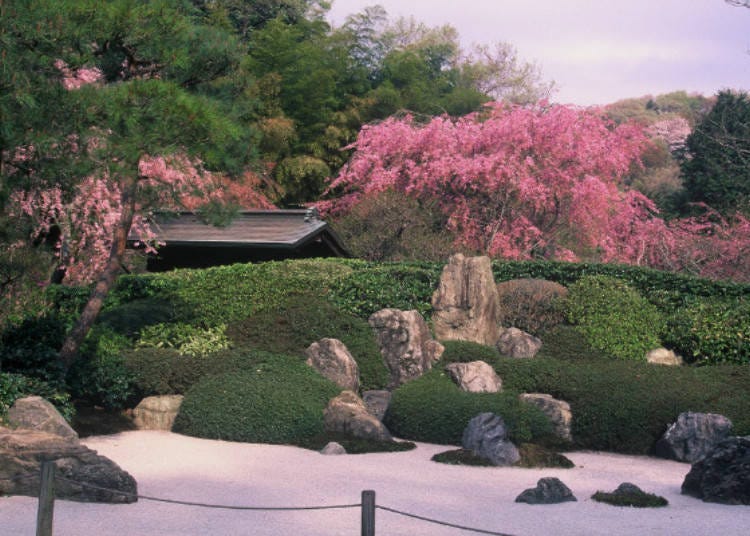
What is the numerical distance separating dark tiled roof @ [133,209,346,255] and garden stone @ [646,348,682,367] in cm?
734

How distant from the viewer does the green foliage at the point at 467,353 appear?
13938 millimetres

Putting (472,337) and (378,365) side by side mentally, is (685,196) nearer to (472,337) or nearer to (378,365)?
(472,337)

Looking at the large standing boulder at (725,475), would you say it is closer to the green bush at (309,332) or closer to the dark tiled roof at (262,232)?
the green bush at (309,332)

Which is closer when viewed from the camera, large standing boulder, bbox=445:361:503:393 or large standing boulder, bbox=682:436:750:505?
large standing boulder, bbox=682:436:750:505

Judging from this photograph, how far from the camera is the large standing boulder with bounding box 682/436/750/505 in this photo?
27.6 feet

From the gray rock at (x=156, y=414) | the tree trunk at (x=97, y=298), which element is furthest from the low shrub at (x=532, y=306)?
the tree trunk at (x=97, y=298)

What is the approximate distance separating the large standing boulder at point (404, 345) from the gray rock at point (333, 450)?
328cm

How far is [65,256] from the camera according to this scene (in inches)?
703

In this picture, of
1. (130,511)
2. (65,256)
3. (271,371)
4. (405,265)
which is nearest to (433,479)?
(130,511)

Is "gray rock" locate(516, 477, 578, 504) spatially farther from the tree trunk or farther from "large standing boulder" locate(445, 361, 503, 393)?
the tree trunk

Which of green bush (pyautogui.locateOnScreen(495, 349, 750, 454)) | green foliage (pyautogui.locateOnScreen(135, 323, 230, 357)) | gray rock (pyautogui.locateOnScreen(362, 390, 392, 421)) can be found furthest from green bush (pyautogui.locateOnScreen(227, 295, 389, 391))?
green bush (pyautogui.locateOnScreen(495, 349, 750, 454))

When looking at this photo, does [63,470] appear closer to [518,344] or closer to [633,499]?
[633,499]

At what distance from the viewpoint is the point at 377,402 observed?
13.0 meters

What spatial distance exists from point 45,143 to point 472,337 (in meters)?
7.92
